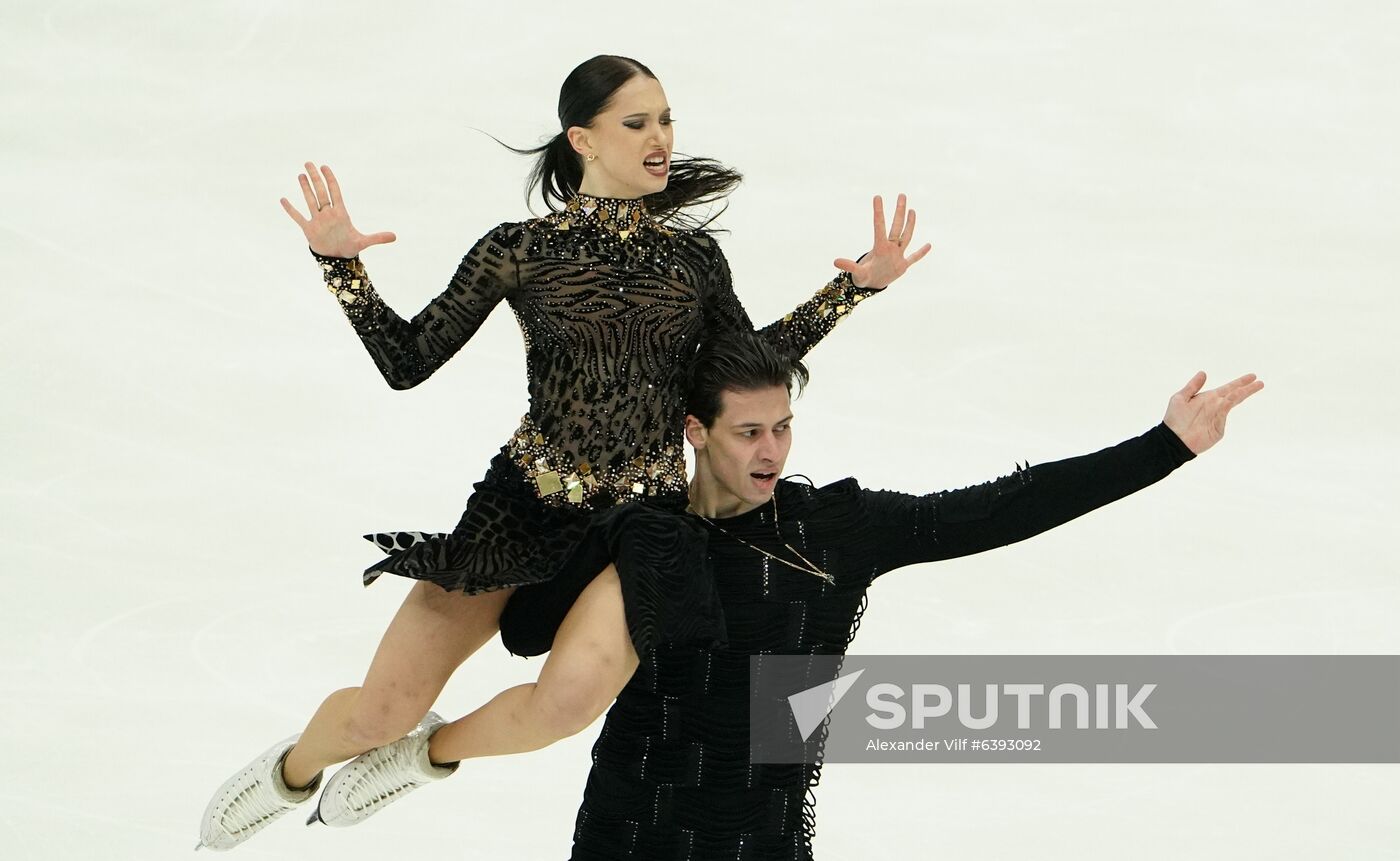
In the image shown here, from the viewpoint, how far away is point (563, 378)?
3805 mm

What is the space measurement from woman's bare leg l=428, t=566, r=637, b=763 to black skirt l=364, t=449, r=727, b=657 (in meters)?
0.04

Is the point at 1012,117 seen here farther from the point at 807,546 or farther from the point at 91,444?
the point at 807,546

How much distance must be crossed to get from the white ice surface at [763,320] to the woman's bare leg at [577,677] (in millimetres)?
1315

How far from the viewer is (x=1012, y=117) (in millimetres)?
8344

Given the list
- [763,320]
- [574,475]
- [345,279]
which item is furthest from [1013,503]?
[763,320]

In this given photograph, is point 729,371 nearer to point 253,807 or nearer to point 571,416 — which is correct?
point 571,416

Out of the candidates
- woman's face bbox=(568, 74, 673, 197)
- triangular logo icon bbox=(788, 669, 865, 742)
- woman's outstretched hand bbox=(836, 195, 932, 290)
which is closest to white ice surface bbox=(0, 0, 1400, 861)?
triangular logo icon bbox=(788, 669, 865, 742)

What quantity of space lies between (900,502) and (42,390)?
157 inches

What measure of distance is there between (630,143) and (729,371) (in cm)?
49

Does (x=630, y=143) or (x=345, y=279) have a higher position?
(x=630, y=143)

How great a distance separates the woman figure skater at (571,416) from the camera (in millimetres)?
3678

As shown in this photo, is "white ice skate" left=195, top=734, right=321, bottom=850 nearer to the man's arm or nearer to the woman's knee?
the woman's knee

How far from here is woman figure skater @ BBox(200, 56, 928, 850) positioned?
145 inches

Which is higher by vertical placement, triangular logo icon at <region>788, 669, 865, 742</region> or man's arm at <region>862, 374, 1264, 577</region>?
man's arm at <region>862, 374, 1264, 577</region>
